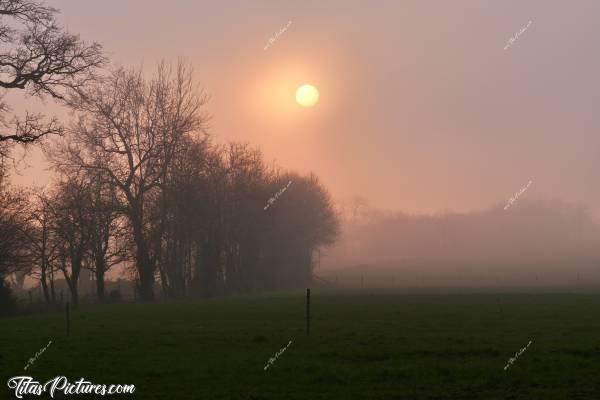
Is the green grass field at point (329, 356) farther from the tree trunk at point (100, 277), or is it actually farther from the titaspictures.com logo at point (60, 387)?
the tree trunk at point (100, 277)

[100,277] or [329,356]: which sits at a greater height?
[100,277]

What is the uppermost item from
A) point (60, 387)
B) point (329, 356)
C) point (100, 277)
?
point (100, 277)

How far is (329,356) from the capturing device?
2234 cm

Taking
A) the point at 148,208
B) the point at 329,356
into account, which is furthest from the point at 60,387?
the point at 148,208

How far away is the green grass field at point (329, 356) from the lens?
55.5 ft

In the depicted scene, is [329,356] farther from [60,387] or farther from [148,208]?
[148,208]

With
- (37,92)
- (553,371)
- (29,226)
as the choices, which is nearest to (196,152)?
(29,226)

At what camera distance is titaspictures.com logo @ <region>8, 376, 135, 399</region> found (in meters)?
17.1

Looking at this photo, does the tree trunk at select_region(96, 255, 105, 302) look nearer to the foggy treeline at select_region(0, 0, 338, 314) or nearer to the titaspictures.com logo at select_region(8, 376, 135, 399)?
the foggy treeline at select_region(0, 0, 338, 314)

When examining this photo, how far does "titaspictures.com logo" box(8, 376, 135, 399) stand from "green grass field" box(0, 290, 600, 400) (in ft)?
1.10

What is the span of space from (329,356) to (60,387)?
858 centimetres

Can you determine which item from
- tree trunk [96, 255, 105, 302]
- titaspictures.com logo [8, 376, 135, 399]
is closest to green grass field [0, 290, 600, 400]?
titaspictures.com logo [8, 376, 135, 399]

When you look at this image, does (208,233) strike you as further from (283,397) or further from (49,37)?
(283,397)

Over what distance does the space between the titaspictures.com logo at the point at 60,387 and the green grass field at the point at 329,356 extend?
0.33m
